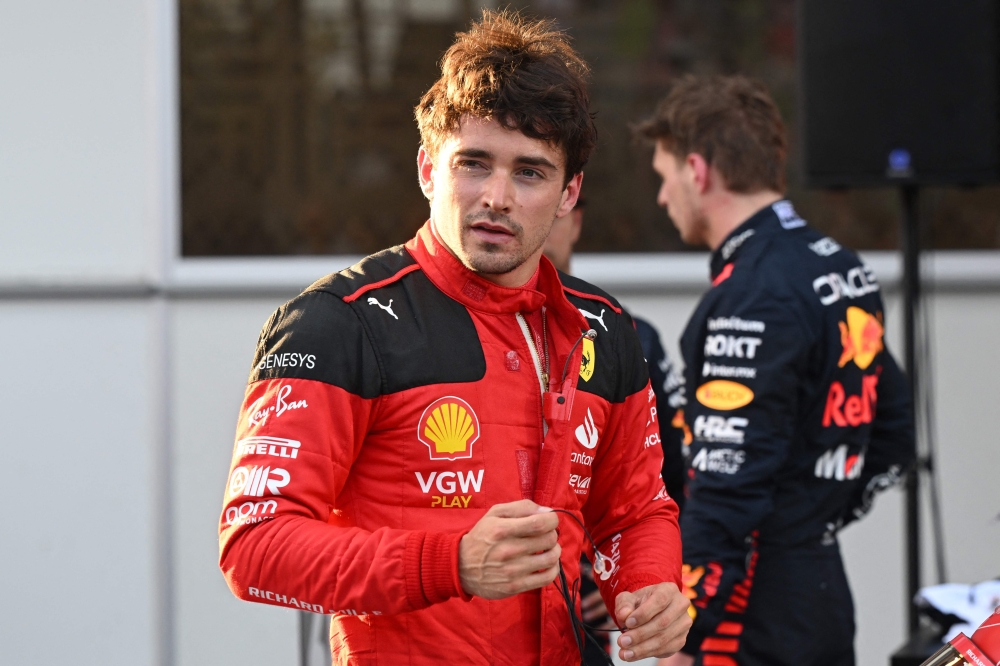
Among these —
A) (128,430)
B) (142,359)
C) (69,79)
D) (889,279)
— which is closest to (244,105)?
(69,79)

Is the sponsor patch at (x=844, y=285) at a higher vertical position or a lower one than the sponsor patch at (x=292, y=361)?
higher

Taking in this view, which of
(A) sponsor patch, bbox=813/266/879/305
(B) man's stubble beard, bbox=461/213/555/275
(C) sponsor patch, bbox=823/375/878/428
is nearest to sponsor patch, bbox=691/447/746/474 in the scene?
(C) sponsor patch, bbox=823/375/878/428

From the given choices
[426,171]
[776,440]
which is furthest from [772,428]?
[426,171]

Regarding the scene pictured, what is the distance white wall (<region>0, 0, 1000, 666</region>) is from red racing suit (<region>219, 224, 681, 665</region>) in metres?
2.94

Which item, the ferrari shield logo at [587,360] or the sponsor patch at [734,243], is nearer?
the ferrari shield logo at [587,360]

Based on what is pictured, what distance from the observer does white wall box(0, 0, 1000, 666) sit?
4277mm

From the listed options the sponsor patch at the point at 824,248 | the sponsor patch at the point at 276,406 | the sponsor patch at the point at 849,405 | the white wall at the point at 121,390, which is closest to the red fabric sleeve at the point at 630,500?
the sponsor patch at the point at 276,406

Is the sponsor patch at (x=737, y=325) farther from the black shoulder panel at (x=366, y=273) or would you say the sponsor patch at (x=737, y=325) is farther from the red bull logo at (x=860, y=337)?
the black shoulder panel at (x=366, y=273)

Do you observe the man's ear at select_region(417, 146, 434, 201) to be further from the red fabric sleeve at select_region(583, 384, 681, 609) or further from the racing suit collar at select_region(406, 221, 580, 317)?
the red fabric sleeve at select_region(583, 384, 681, 609)

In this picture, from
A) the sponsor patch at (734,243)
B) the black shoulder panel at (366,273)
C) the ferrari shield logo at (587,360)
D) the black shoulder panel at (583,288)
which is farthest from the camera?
the sponsor patch at (734,243)

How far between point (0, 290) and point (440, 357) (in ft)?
10.9

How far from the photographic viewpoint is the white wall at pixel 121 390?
4.28 metres

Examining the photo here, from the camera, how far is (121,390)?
4.31m

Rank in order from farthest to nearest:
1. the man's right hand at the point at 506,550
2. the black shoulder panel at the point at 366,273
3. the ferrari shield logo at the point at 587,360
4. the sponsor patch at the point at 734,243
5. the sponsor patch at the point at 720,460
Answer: the sponsor patch at the point at 734,243, the sponsor patch at the point at 720,460, the ferrari shield logo at the point at 587,360, the black shoulder panel at the point at 366,273, the man's right hand at the point at 506,550
